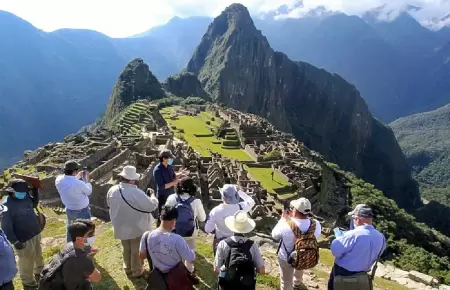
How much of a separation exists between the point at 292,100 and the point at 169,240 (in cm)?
18612

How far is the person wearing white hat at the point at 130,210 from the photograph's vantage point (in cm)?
746

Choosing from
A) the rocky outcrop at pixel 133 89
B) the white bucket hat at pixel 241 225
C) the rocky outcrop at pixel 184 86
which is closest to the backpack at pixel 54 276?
the white bucket hat at pixel 241 225

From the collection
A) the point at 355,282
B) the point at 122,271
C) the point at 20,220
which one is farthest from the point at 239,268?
the point at 20,220

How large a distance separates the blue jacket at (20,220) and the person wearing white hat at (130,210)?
1267mm

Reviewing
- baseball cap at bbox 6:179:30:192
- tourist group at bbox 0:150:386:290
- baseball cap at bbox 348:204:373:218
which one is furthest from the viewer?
baseball cap at bbox 6:179:30:192

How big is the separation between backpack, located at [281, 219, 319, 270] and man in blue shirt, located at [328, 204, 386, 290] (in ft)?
1.94

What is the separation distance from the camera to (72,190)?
7988 mm

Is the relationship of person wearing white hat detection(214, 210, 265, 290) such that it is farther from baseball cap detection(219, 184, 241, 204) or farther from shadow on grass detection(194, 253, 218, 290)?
shadow on grass detection(194, 253, 218, 290)

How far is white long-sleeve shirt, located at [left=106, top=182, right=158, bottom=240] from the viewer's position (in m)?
7.47

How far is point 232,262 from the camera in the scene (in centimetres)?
609

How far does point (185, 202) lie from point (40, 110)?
172 m

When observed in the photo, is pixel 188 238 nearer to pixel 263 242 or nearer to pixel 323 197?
pixel 263 242

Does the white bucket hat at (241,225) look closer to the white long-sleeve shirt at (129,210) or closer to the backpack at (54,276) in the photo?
the white long-sleeve shirt at (129,210)

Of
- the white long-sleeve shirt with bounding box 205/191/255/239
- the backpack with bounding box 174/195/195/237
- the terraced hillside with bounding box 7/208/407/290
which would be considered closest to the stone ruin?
the terraced hillside with bounding box 7/208/407/290
